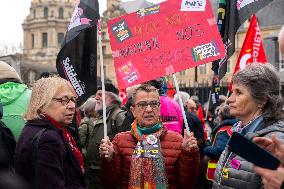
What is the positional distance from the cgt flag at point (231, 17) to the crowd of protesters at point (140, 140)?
48.4 inches

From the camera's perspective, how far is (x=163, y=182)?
4.18 metres

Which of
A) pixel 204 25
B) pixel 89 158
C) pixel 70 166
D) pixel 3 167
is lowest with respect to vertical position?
pixel 89 158

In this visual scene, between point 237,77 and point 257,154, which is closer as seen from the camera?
point 257,154

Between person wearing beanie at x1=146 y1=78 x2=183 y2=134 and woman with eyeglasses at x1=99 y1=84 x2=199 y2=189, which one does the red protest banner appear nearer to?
woman with eyeglasses at x1=99 y1=84 x2=199 y2=189

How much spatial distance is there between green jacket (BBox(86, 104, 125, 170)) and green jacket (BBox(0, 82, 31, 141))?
62.5 inches

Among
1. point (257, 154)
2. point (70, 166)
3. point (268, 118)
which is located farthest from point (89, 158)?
point (257, 154)

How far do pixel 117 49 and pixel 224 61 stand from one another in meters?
2.26

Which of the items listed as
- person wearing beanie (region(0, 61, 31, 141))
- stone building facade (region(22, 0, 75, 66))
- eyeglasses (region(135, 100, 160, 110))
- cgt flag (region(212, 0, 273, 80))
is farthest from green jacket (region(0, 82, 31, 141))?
stone building facade (region(22, 0, 75, 66))

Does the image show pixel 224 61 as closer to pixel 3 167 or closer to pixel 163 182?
pixel 163 182

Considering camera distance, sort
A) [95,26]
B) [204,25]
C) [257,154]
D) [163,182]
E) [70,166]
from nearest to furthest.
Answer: [257,154], [70,166], [163,182], [204,25], [95,26]

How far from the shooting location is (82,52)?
223 inches

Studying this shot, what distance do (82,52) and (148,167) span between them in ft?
6.50

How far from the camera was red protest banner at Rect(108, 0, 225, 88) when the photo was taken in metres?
4.63

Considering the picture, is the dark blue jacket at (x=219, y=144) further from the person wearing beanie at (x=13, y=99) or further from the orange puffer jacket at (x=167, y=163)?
the person wearing beanie at (x=13, y=99)
